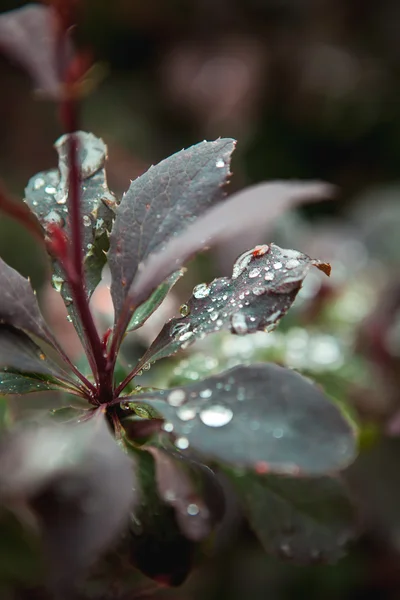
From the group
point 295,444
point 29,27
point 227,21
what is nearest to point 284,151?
point 227,21

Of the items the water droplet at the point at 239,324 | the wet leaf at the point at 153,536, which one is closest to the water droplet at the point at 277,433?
the water droplet at the point at 239,324

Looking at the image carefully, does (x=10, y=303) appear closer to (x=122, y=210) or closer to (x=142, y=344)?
(x=122, y=210)

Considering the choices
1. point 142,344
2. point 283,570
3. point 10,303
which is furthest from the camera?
point 283,570

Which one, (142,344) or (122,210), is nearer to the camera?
(122,210)

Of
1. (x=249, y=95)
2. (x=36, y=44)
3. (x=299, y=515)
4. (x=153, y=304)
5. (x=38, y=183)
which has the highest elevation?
(x=36, y=44)

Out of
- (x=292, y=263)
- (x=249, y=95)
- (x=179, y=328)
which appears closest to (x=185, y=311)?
(x=179, y=328)

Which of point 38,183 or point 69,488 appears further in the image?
point 38,183

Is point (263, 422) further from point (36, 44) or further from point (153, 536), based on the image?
point (36, 44)

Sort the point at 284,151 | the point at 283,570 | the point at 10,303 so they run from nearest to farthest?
the point at 10,303 < the point at 283,570 < the point at 284,151
